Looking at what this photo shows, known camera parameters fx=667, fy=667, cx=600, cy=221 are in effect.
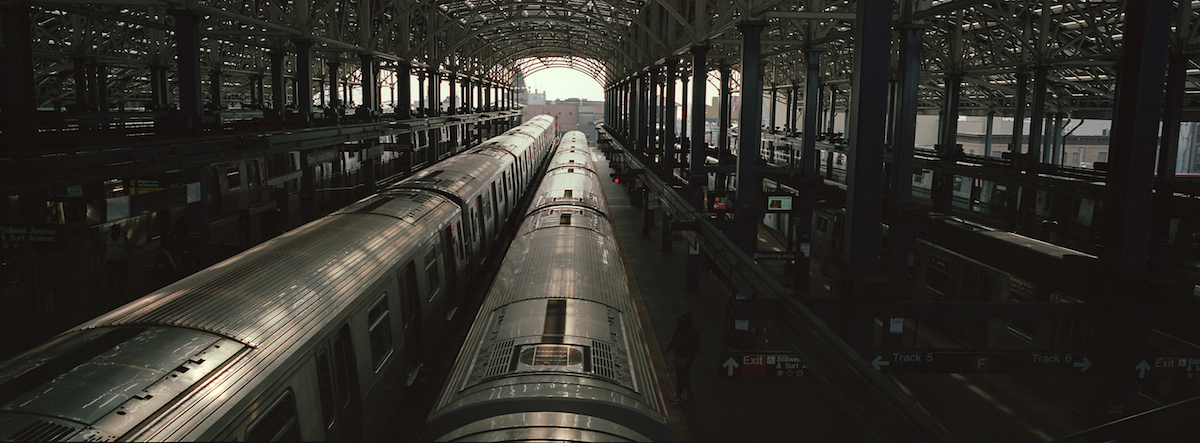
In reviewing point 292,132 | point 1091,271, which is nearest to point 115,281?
point 292,132

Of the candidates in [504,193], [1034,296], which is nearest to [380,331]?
[1034,296]

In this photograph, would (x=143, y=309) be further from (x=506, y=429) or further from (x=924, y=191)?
(x=924, y=191)

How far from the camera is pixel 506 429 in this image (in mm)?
4309

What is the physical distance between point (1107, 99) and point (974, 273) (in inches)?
835

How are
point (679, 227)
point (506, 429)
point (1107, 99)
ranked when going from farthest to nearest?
point (1107, 99) → point (679, 227) → point (506, 429)

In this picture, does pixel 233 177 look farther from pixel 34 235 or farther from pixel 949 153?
pixel 949 153

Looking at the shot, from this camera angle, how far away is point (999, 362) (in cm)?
610

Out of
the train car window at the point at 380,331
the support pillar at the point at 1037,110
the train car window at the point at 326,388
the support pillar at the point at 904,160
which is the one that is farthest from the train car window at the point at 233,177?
the support pillar at the point at 1037,110

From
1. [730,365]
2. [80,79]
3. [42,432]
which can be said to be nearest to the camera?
[42,432]

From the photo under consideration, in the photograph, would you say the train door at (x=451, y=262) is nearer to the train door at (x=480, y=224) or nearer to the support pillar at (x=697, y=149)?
the train door at (x=480, y=224)

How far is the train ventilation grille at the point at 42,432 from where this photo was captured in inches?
130

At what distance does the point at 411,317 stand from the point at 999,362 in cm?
648

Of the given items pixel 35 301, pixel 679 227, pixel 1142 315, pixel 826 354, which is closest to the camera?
pixel 826 354

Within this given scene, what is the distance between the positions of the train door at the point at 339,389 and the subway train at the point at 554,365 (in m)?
1.03
